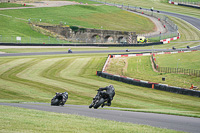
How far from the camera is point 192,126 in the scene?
13.5 meters

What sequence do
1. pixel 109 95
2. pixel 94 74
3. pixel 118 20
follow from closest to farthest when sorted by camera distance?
1. pixel 109 95
2. pixel 94 74
3. pixel 118 20

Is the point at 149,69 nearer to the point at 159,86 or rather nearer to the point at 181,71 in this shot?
the point at 181,71

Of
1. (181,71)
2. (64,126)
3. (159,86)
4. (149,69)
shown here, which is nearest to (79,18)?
(149,69)

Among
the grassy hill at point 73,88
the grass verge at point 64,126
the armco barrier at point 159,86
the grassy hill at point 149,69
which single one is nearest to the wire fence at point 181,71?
the grassy hill at point 149,69

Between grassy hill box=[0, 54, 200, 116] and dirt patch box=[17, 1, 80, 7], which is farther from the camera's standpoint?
dirt patch box=[17, 1, 80, 7]

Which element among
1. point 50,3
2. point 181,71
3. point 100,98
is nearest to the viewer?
point 100,98

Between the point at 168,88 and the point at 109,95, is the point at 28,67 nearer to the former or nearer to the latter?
the point at 168,88

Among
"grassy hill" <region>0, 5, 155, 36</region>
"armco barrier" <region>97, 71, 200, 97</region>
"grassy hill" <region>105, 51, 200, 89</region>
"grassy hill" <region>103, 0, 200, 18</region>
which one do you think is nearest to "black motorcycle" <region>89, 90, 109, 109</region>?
"armco barrier" <region>97, 71, 200, 97</region>

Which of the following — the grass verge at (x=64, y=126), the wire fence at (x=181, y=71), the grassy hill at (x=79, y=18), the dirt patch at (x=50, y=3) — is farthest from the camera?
the dirt patch at (x=50, y=3)

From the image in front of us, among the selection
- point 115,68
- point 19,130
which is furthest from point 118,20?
point 19,130

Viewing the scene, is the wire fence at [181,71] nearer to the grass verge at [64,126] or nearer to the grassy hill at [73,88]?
the grassy hill at [73,88]

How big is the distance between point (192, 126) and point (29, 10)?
97.2 meters

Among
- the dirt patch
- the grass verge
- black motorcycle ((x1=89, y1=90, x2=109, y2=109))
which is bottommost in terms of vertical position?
black motorcycle ((x1=89, y1=90, x2=109, y2=109))

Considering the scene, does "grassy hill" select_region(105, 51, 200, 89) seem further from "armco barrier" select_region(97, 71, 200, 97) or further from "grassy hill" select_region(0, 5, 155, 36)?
"grassy hill" select_region(0, 5, 155, 36)
